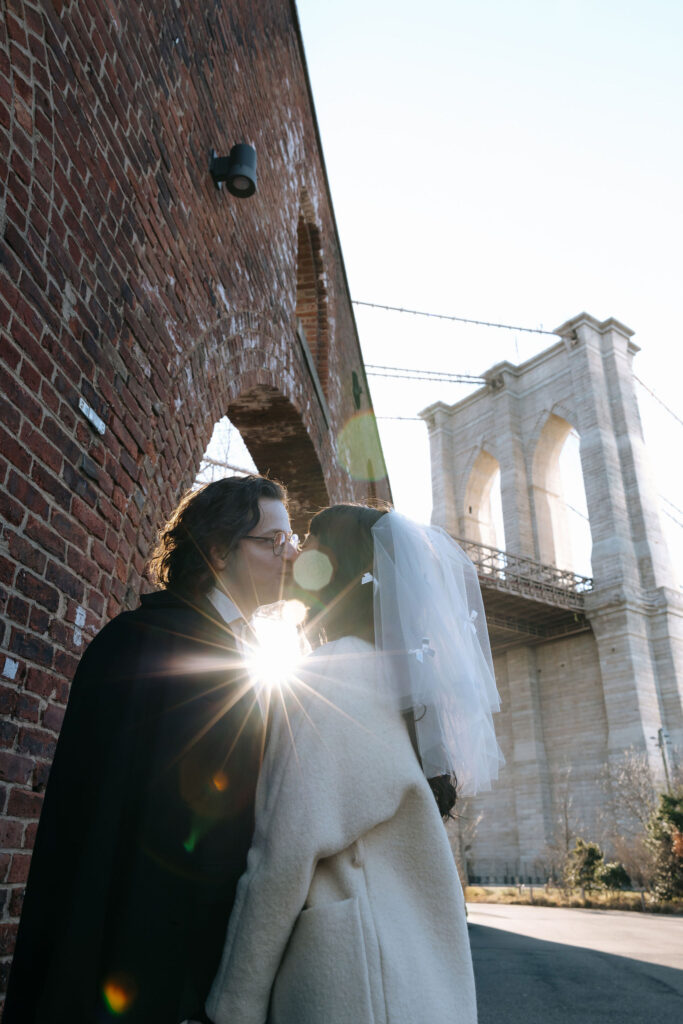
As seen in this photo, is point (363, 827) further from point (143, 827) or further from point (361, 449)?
point (361, 449)

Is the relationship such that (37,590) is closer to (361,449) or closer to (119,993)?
(119,993)

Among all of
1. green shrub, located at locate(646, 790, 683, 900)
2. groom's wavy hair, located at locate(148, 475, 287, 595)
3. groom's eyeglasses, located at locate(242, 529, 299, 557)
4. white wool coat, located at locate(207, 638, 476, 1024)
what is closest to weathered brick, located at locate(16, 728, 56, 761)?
groom's wavy hair, located at locate(148, 475, 287, 595)

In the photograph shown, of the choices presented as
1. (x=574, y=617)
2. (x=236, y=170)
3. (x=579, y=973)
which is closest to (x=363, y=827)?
(x=236, y=170)

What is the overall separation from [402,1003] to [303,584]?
75 cm

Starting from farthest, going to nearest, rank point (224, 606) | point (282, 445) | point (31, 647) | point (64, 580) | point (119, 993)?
point (282, 445), point (64, 580), point (31, 647), point (224, 606), point (119, 993)

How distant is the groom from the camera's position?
1006mm

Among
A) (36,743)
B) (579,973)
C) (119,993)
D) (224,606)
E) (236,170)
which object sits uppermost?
(236,170)

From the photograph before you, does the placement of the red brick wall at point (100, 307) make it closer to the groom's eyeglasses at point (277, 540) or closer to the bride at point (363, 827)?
the groom's eyeglasses at point (277, 540)

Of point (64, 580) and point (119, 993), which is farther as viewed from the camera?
point (64, 580)

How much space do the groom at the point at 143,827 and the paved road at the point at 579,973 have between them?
4.52m

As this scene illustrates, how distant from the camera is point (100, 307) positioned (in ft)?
7.94

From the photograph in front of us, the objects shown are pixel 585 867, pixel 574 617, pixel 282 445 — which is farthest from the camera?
pixel 574 617

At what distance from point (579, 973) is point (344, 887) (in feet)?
22.7

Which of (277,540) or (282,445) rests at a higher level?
(282,445)
